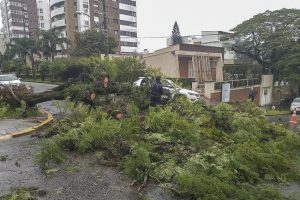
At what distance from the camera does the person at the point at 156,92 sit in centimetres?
1239

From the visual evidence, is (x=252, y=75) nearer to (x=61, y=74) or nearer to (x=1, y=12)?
(x=61, y=74)

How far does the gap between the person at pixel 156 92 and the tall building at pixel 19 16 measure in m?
88.2

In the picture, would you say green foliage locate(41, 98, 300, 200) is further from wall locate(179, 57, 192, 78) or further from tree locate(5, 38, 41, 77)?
tree locate(5, 38, 41, 77)

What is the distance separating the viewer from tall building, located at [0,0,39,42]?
308ft

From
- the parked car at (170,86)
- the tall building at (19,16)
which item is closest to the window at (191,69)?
the parked car at (170,86)

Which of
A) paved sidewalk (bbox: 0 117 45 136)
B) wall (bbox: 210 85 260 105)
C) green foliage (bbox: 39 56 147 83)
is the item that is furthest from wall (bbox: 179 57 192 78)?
paved sidewalk (bbox: 0 117 45 136)

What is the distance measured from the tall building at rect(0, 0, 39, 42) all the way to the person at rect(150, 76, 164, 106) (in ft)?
289

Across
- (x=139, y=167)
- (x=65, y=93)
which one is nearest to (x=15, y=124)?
(x=65, y=93)

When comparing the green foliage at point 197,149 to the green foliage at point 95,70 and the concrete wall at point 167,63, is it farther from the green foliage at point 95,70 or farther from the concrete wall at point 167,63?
the concrete wall at point 167,63

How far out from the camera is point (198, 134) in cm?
885

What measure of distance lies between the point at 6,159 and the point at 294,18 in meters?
33.8

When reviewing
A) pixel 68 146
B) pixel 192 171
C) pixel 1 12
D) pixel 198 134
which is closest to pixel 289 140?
pixel 198 134

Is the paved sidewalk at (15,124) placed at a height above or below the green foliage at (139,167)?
above

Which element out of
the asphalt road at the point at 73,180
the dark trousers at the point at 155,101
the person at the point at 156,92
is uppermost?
the person at the point at 156,92
